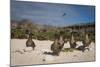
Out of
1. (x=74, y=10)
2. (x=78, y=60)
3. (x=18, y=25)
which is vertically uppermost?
(x=74, y=10)

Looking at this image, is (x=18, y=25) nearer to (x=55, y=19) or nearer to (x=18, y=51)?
(x=18, y=51)

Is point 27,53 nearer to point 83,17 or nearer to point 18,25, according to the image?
point 18,25

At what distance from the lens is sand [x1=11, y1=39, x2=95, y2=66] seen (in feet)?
7.89

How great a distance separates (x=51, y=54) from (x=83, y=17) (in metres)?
0.69

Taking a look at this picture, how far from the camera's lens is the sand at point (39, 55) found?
2404 millimetres

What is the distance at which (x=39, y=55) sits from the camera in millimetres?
2520

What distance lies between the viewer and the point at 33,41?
8.20 feet

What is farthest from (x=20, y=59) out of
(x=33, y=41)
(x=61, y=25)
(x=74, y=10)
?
(x=74, y=10)

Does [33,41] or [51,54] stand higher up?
[33,41]

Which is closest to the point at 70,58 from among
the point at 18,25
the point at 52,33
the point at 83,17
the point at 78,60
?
the point at 78,60
